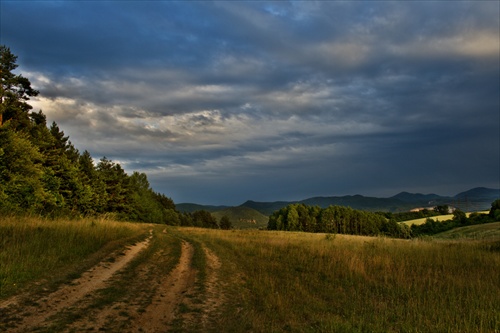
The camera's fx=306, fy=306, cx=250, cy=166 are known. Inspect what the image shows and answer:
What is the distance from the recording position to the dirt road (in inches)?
261

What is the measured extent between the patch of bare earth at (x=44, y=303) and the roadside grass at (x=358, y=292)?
3936mm

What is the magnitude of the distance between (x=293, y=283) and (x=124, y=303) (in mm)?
6074

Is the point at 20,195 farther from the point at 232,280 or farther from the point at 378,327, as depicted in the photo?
the point at 378,327

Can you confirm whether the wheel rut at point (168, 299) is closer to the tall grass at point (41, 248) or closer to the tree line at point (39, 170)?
the tall grass at point (41, 248)

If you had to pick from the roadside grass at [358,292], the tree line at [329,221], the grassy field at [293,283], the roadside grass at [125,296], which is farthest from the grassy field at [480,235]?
the tree line at [329,221]

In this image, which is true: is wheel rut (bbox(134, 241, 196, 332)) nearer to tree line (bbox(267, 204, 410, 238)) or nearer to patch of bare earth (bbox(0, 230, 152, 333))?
patch of bare earth (bbox(0, 230, 152, 333))

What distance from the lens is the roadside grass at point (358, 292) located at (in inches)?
307

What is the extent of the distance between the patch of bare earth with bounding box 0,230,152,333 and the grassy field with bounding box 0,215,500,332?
45cm

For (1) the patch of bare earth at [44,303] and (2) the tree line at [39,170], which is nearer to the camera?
(1) the patch of bare earth at [44,303]

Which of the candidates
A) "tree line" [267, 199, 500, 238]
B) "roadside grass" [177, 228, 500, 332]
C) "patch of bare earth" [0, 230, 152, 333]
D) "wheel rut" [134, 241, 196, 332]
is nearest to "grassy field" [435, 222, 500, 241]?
"roadside grass" [177, 228, 500, 332]

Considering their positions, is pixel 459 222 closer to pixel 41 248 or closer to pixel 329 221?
pixel 329 221

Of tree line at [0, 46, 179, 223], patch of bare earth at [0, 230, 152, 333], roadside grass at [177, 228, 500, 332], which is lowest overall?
roadside grass at [177, 228, 500, 332]

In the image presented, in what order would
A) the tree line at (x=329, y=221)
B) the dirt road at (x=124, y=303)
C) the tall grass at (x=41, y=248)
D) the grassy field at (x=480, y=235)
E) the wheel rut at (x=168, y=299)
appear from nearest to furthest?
the dirt road at (x=124, y=303) → the wheel rut at (x=168, y=299) → the tall grass at (x=41, y=248) → the grassy field at (x=480, y=235) → the tree line at (x=329, y=221)

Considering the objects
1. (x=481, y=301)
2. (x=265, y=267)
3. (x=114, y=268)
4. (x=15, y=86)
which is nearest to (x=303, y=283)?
(x=265, y=267)
